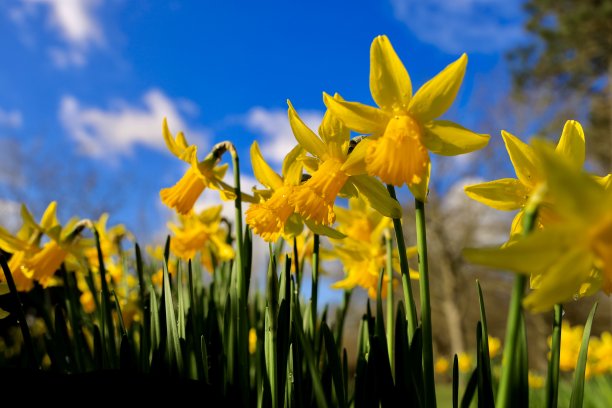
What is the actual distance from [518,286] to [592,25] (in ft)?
45.9

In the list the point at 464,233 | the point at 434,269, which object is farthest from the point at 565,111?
the point at 434,269

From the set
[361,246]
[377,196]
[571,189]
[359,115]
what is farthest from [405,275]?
[361,246]

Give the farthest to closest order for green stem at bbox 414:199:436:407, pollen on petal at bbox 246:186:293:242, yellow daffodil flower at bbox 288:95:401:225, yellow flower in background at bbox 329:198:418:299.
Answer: yellow flower in background at bbox 329:198:418:299 → pollen on petal at bbox 246:186:293:242 → yellow daffodil flower at bbox 288:95:401:225 → green stem at bbox 414:199:436:407

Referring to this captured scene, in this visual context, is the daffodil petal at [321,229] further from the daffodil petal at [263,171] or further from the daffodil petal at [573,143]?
the daffodil petal at [573,143]

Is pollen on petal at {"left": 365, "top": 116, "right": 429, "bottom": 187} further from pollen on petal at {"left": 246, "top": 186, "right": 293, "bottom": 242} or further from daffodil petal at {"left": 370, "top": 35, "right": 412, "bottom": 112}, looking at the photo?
pollen on petal at {"left": 246, "top": 186, "right": 293, "bottom": 242}

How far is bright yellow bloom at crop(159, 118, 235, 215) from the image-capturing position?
1333mm

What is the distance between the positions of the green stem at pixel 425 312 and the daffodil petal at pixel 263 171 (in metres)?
0.49

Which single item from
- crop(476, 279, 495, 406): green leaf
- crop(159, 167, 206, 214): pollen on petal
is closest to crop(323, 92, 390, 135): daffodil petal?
crop(476, 279, 495, 406): green leaf

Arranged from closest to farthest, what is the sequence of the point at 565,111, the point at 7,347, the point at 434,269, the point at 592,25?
the point at 7,347, the point at 592,25, the point at 565,111, the point at 434,269

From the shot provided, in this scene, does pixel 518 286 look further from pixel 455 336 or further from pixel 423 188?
pixel 455 336

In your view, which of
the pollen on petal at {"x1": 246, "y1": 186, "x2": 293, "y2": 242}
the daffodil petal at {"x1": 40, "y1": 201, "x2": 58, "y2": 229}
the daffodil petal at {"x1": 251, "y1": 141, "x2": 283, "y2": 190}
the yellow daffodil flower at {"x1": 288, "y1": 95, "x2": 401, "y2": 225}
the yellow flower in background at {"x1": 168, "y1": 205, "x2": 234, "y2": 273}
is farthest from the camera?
the yellow flower in background at {"x1": 168, "y1": 205, "x2": 234, "y2": 273}

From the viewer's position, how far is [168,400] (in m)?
0.76

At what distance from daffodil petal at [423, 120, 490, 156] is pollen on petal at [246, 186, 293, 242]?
339 millimetres

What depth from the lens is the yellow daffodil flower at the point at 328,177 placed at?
3.24 feet
